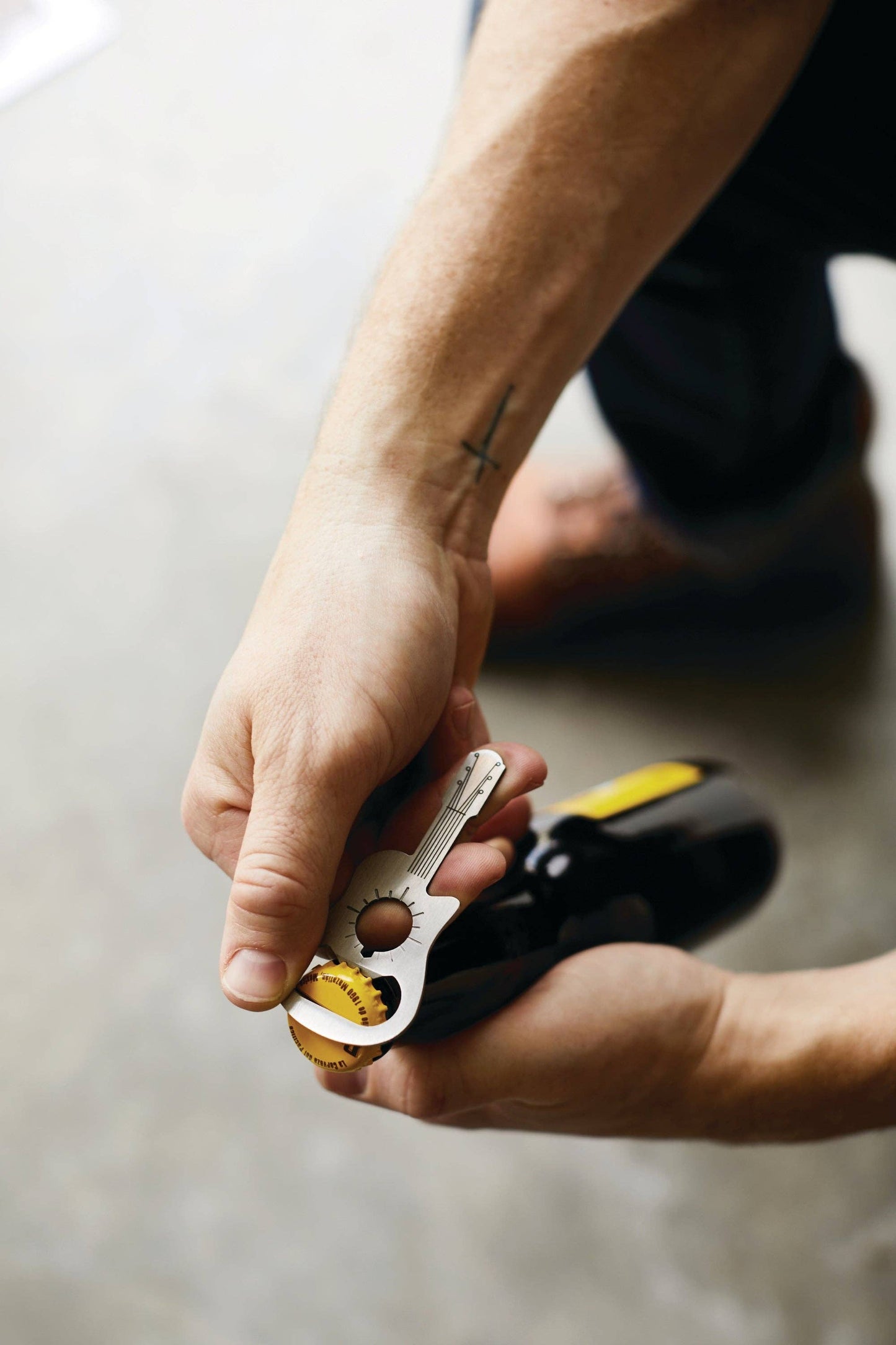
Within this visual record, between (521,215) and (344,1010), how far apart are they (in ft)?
1.98

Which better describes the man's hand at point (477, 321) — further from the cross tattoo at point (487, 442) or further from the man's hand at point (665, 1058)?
the man's hand at point (665, 1058)

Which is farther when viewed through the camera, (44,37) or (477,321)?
(44,37)

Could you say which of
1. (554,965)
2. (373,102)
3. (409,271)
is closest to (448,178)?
(409,271)

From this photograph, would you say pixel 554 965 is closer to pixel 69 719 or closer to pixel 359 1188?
pixel 359 1188

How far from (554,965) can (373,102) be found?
181 centimetres

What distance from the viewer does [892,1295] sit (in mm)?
1143

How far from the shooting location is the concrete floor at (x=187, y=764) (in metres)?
1.20

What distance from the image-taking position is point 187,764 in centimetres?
155

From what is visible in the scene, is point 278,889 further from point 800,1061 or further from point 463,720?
point 800,1061

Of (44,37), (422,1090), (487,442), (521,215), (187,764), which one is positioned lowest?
(187,764)

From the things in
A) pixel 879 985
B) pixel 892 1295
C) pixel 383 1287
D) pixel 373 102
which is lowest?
pixel 892 1295

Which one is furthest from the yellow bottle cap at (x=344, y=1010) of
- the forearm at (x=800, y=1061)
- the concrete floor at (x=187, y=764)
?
the concrete floor at (x=187, y=764)

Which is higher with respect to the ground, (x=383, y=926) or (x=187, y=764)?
(x=383, y=926)

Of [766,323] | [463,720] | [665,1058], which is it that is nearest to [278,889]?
[463,720]
